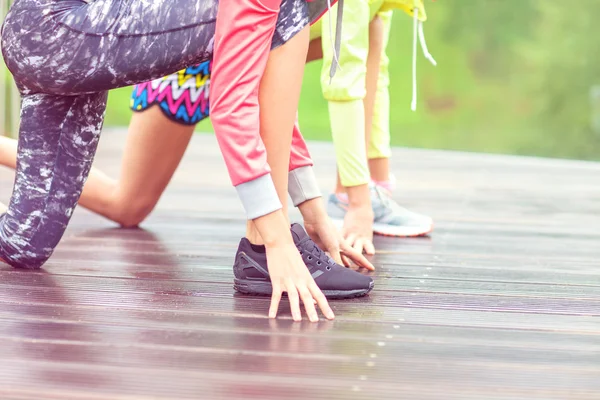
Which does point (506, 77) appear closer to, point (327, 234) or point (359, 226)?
point (359, 226)

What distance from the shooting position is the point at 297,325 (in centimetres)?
140

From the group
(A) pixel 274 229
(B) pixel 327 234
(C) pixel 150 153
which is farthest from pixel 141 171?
(A) pixel 274 229

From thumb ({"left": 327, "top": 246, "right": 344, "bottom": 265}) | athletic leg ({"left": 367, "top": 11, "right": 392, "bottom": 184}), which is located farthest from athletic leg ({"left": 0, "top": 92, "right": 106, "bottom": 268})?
athletic leg ({"left": 367, "top": 11, "right": 392, "bottom": 184})

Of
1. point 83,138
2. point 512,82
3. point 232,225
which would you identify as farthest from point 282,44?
point 512,82

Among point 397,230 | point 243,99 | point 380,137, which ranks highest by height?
point 243,99

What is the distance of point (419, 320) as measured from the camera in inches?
57.6

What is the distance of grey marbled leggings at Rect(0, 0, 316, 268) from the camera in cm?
155

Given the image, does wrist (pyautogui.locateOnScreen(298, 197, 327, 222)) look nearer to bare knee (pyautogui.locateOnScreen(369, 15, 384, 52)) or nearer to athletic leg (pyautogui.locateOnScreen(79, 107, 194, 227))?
athletic leg (pyautogui.locateOnScreen(79, 107, 194, 227))

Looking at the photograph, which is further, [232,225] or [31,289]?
[232,225]

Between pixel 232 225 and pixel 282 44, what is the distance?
112cm

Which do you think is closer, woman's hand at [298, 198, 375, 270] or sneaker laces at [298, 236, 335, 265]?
sneaker laces at [298, 236, 335, 265]

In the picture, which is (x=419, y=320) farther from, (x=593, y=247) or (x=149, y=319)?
(x=593, y=247)

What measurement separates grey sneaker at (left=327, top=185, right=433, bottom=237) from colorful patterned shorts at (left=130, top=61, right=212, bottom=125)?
1.57ft

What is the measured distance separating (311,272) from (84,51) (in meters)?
0.53
